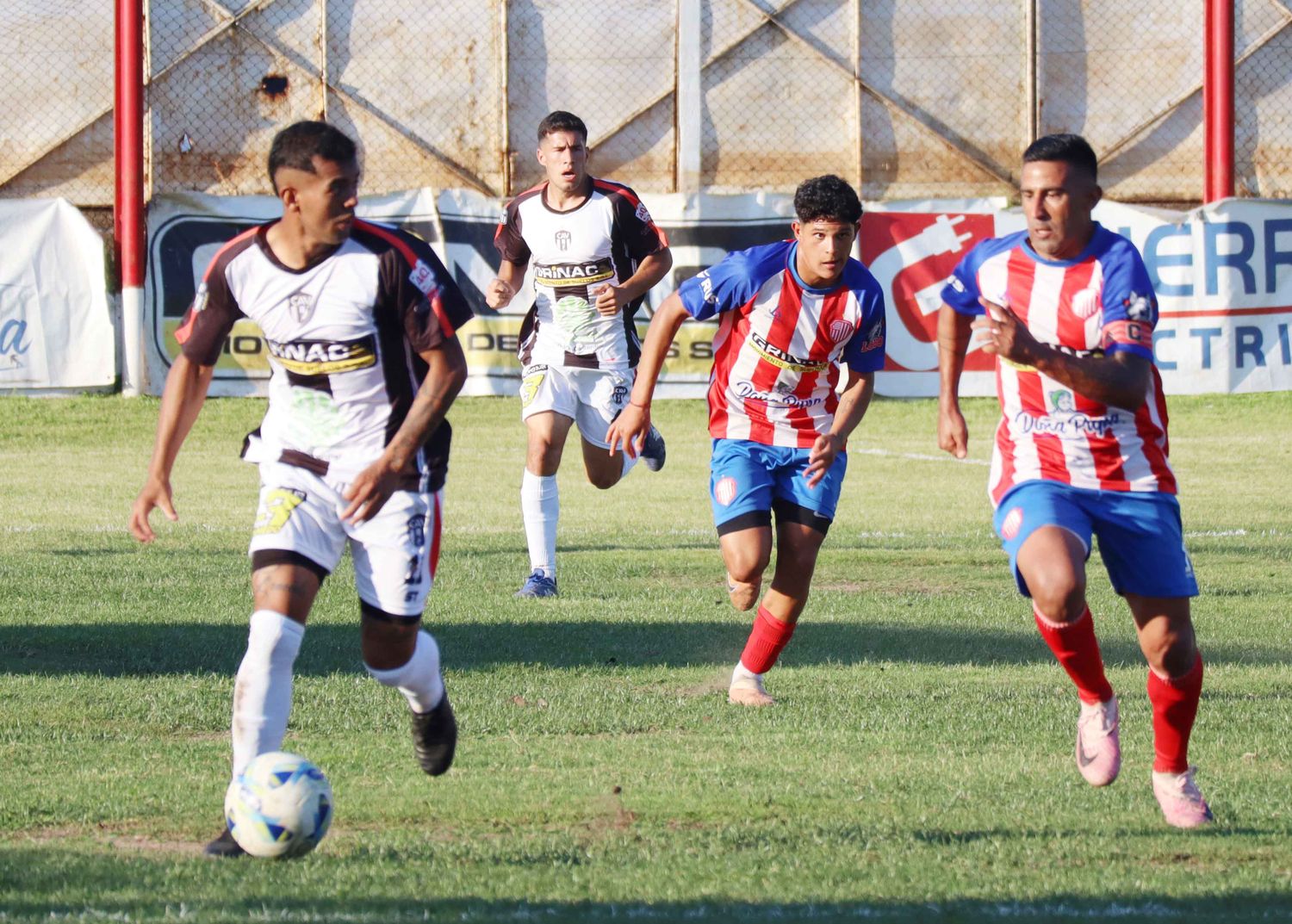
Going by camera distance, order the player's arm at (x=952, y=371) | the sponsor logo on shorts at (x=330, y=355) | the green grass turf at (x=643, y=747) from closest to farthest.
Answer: the green grass turf at (x=643, y=747)
the sponsor logo on shorts at (x=330, y=355)
the player's arm at (x=952, y=371)

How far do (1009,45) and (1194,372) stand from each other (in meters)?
4.81

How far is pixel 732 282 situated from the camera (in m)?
6.74

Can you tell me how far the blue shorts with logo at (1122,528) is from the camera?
4.91 m

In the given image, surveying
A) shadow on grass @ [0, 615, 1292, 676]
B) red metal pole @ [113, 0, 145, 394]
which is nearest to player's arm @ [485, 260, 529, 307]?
shadow on grass @ [0, 615, 1292, 676]

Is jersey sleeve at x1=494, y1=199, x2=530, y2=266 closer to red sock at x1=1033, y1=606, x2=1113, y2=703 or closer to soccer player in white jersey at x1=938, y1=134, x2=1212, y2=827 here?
soccer player in white jersey at x1=938, y1=134, x2=1212, y2=827

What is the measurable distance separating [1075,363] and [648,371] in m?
2.20

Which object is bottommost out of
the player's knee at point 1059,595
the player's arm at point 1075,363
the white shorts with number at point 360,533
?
the player's knee at point 1059,595

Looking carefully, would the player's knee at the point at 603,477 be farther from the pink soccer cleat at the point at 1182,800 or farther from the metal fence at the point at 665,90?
the metal fence at the point at 665,90

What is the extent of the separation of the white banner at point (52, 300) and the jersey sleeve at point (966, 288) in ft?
46.9

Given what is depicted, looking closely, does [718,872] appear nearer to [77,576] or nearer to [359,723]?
[359,723]

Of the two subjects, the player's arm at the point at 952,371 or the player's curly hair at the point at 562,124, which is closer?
the player's arm at the point at 952,371

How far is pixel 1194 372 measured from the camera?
19.2 metres

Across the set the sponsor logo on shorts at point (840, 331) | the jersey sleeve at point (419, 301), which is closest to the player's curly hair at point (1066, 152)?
the jersey sleeve at point (419, 301)

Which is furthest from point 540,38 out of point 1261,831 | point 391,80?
point 1261,831
